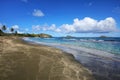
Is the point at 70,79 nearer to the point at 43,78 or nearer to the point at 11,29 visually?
the point at 43,78

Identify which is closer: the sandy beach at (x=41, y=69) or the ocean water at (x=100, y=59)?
the sandy beach at (x=41, y=69)

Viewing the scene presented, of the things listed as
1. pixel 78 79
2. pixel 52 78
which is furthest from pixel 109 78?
pixel 52 78

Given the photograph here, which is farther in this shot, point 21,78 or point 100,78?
point 100,78

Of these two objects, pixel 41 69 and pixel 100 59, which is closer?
pixel 41 69

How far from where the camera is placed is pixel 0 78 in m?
6.66

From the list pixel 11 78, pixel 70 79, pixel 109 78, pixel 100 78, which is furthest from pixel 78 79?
pixel 11 78

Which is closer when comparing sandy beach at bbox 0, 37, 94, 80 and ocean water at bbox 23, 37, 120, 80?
sandy beach at bbox 0, 37, 94, 80

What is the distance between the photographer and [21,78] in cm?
678

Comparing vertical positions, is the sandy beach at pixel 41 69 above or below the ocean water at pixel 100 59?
above

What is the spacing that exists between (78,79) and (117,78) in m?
2.04

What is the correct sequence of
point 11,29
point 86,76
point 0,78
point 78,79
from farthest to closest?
point 11,29, point 86,76, point 78,79, point 0,78

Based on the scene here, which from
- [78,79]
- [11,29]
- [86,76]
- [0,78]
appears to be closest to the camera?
[0,78]

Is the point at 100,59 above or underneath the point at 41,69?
underneath

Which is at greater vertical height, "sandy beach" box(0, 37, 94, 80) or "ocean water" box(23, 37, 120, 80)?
"sandy beach" box(0, 37, 94, 80)
